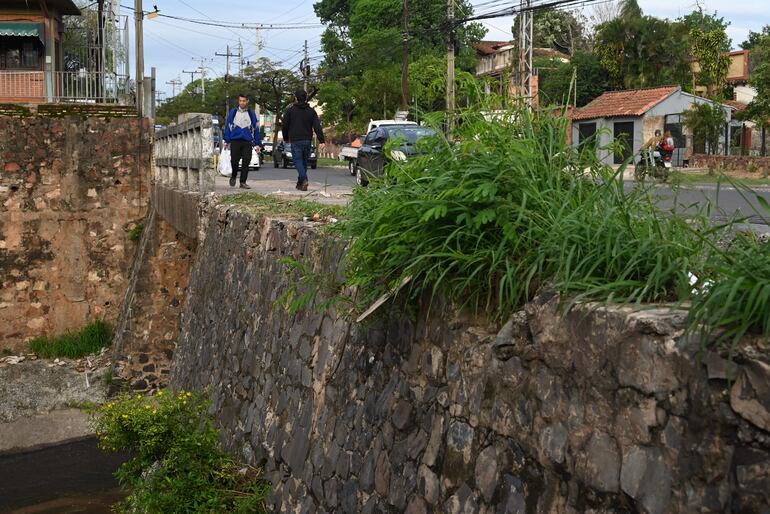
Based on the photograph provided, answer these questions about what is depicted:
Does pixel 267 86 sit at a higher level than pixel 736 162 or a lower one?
higher

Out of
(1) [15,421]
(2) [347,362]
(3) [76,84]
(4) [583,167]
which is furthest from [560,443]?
(3) [76,84]

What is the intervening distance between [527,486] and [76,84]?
70.3ft

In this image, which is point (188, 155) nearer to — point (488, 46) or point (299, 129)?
point (299, 129)

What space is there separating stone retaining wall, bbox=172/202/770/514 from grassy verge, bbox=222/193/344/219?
25.5 inches

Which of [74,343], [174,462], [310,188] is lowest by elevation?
[74,343]

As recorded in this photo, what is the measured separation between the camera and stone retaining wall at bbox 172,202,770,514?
287 cm

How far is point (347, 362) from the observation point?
5.84m

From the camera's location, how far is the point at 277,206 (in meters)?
9.67

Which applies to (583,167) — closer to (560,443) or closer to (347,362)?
(560,443)

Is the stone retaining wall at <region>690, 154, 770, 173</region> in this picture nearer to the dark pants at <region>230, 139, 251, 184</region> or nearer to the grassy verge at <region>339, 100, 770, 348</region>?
the dark pants at <region>230, 139, 251, 184</region>

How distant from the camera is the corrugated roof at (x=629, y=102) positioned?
37.8 meters

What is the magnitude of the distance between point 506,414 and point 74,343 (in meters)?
15.9

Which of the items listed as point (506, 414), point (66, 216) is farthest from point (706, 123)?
point (506, 414)

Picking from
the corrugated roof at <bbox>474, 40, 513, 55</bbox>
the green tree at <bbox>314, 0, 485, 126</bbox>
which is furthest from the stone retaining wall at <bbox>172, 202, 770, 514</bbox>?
the corrugated roof at <bbox>474, 40, 513, 55</bbox>
